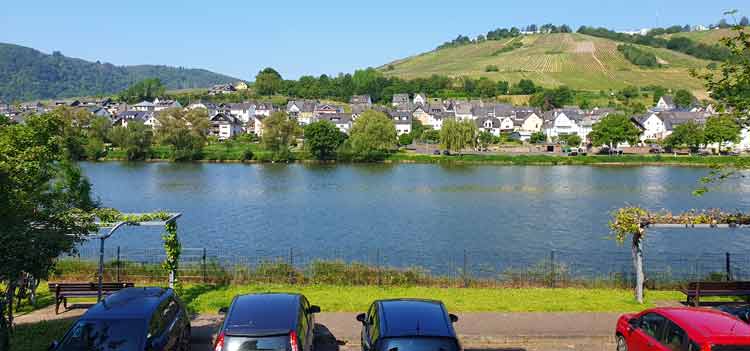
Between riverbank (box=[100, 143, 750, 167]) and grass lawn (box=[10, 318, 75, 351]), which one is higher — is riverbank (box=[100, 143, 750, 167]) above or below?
above

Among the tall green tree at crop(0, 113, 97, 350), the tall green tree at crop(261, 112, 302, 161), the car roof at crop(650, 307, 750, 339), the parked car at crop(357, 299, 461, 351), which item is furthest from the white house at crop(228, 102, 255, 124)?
the car roof at crop(650, 307, 750, 339)

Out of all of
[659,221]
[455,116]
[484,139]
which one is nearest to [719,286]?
[659,221]

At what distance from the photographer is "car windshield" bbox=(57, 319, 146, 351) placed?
32.8 ft

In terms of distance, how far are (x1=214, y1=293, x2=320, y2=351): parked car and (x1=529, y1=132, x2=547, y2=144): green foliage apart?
374ft

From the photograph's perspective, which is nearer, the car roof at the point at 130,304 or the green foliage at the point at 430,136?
the car roof at the point at 130,304

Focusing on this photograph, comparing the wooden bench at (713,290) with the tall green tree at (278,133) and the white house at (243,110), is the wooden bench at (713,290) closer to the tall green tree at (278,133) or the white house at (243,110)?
the tall green tree at (278,133)

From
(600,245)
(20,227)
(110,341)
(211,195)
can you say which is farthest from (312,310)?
(211,195)

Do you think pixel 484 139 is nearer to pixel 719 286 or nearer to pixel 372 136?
pixel 372 136

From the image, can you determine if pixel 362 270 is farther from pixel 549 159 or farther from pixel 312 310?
pixel 549 159

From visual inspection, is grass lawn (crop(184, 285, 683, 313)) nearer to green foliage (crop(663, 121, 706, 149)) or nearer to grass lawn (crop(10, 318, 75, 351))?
grass lawn (crop(10, 318, 75, 351))

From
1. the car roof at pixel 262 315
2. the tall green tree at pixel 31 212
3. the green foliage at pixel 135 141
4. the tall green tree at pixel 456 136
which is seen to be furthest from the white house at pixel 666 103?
the car roof at pixel 262 315

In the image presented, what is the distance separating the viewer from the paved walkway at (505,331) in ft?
44.0

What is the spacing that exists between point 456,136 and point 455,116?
47.5 meters

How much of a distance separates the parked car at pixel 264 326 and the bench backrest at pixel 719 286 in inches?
421
